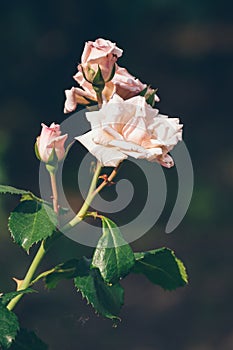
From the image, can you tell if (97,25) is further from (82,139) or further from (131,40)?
(82,139)

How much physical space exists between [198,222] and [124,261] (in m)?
1.63

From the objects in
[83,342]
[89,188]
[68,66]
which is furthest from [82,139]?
[68,66]

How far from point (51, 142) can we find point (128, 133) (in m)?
0.07

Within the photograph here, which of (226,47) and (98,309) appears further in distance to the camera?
(226,47)

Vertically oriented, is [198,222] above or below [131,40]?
below

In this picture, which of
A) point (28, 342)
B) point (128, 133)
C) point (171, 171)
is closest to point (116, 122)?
point (128, 133)

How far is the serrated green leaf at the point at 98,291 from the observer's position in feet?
2.60

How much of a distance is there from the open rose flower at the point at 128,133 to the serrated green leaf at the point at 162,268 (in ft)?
0.38

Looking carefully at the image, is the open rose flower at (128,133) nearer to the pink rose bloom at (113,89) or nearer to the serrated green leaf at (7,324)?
the pink rose bloom at (113,89)

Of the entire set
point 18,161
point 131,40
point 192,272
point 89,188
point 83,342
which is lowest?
point 83,342

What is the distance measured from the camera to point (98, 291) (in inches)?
31.9

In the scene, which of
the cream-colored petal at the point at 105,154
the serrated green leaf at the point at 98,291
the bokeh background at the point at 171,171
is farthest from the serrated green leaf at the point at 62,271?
the bokeh background at the point at 171,171

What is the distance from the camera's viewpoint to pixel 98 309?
31.2 inches

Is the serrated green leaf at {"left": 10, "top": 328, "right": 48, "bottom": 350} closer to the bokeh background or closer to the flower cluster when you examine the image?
the flower cluster
